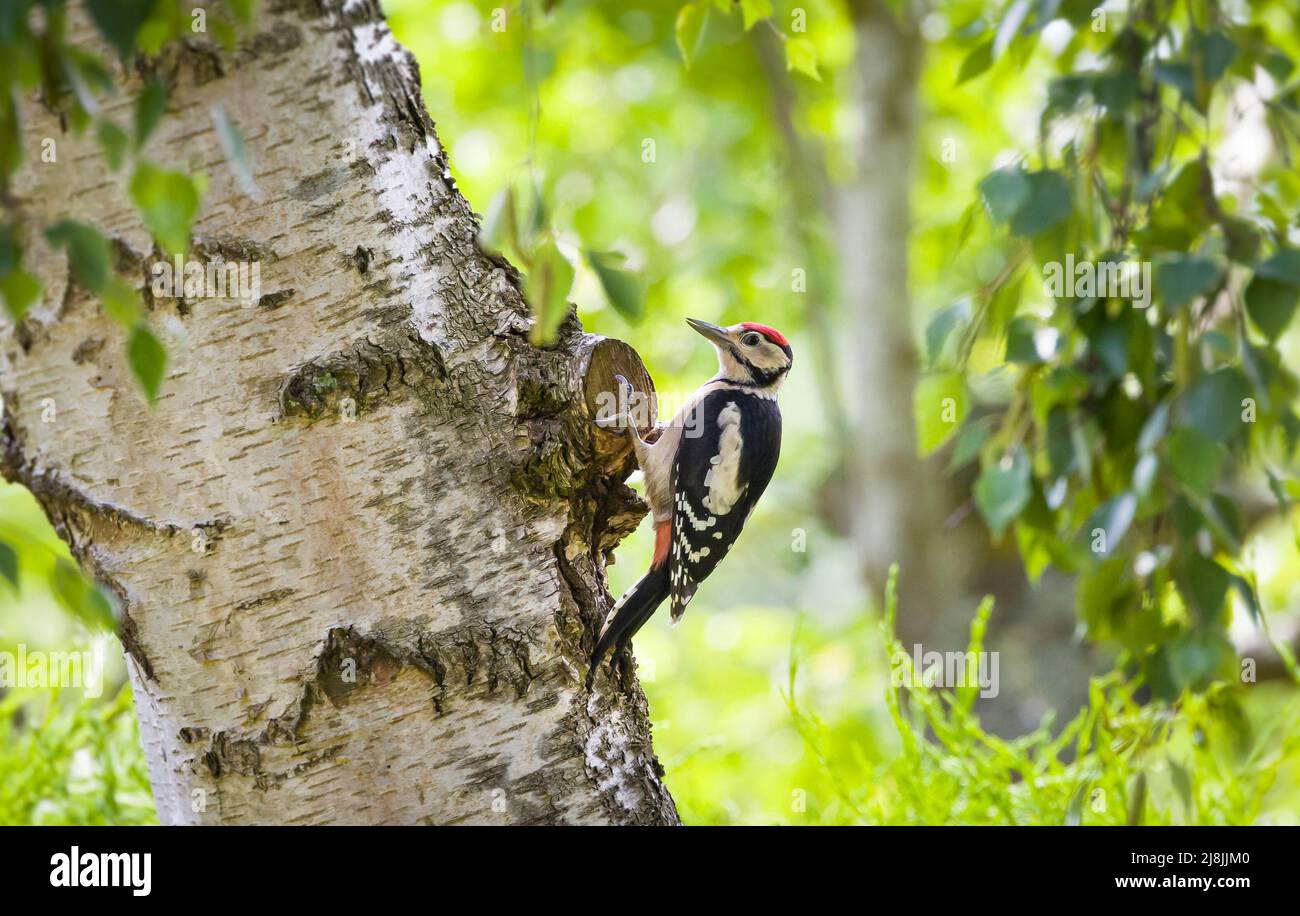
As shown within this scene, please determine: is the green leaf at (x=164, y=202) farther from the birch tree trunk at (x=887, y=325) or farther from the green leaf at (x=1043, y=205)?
the birch tree trunk at (x=887, y=325)

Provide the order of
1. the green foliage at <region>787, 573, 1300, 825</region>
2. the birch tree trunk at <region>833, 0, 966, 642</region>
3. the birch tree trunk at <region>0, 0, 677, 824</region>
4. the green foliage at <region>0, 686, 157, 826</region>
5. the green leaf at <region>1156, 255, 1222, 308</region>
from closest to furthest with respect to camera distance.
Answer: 1. the birch tree trunk at <region>0, 0, 677, 824</region>
2. the green leaf at <region>1156, 255, 1222, 308</region>
3. the green foliage at <region>787, 573, 1300, 825</region>
4. the green foliage at <region>0, 686, 157, 826</region>
5. the birch tree trunk at <region>833, 0, 966, 642</region>

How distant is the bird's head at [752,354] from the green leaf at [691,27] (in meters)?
0.81

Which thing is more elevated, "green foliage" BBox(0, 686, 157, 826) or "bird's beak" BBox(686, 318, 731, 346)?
"bird's beak" BBox(686, 318, 731, 346)

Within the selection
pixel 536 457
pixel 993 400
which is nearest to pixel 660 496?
pixel 536 457

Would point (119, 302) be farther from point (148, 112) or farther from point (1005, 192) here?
point (1005, 192)

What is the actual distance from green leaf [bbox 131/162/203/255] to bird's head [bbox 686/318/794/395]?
1379 millimetres

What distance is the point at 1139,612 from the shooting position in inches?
61.5

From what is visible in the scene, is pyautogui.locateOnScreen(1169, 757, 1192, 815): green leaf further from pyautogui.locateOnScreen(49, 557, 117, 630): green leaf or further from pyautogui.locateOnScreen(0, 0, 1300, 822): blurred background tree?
pyautogui.locateOnScreen(49, 557, 117, 630): green leaf

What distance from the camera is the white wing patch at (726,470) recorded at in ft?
6.15

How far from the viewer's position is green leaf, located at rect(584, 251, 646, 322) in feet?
2.54

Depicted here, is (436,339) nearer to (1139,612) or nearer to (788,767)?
(1139,612)

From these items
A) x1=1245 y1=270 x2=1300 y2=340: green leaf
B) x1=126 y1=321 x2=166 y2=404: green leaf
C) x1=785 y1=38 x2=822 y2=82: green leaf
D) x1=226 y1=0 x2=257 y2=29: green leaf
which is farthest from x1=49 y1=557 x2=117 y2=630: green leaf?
x1=1245 y1=270 x2=1300 y2=340: green leaf
